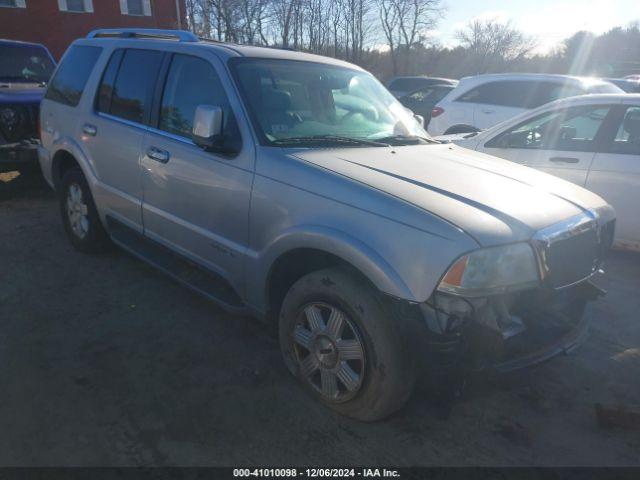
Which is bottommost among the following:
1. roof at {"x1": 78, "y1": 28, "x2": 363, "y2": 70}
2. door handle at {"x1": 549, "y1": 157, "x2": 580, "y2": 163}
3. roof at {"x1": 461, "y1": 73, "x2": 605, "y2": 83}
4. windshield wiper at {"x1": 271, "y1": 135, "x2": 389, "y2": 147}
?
door handle at {"x1": 549, "y1": 157, "x2": 580, "y2": 163}

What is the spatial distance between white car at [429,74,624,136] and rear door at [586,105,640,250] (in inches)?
134

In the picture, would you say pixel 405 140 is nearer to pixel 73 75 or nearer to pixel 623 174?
pixel 623 174

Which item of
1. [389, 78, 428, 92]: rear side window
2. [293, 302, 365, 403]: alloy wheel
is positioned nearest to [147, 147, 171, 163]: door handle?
[293, 302, 365, 403]: alloy wheel

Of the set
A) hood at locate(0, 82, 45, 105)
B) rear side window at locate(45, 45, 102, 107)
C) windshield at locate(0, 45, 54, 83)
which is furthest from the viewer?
windshield at locate(0, 45, 54, 83)

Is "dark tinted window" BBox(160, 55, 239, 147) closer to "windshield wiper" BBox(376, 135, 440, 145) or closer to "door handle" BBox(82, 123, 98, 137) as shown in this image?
"door handle" BBox(82, 123, 98, 137)

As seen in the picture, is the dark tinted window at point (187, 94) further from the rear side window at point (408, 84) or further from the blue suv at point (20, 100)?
the rear side window at point (408, 84)

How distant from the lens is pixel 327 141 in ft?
9.70

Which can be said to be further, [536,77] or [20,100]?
[536,77]

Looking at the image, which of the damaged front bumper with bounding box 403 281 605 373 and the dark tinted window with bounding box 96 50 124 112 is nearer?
the damaged front bumper with bounding box 403 281 605 373

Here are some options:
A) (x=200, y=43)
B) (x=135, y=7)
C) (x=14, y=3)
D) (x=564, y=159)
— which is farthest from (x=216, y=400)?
(x=135, y=7)

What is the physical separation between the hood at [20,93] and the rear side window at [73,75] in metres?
2.09

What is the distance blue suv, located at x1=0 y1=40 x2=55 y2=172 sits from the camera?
6.09 metres

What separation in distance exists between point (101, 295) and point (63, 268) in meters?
0.76

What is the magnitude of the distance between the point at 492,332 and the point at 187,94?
254 centimetres
